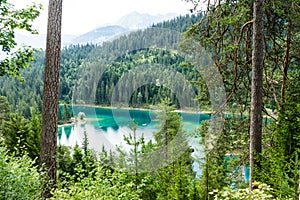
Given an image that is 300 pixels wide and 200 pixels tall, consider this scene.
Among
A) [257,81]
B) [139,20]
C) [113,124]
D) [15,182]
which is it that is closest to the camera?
[15,182]

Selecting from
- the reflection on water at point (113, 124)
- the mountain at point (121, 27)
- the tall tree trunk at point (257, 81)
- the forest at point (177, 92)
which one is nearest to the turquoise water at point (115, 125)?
the reflection on water at point (113, 124)

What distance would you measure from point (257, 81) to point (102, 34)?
93.1 inches

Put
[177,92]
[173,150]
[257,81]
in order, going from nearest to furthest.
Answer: [257,81]
[177,92]
[173,150]

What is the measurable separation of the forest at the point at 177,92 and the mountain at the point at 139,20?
0.22 meters

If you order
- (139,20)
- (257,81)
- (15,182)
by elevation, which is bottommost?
(15,182)

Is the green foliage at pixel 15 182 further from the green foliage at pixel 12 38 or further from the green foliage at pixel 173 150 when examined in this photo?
the green foliage at pixel 173 150

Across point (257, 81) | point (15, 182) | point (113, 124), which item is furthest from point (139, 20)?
point (15, 182)

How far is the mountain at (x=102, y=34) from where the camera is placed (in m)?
4.24

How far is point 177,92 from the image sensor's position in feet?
15.1

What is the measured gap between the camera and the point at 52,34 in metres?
4.07

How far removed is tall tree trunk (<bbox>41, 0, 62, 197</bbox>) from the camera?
4.06m

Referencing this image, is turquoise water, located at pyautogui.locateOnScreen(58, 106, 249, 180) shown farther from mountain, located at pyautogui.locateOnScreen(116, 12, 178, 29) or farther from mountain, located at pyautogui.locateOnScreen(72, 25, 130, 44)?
mountain, located at pyautogui.locateOnScreen(116, 12, 178, 29)

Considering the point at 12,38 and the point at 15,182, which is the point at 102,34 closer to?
the point at 12,38

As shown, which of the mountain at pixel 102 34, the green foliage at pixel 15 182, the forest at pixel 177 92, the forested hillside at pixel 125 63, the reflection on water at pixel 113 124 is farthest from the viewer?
the mountain at pixel 102 34
